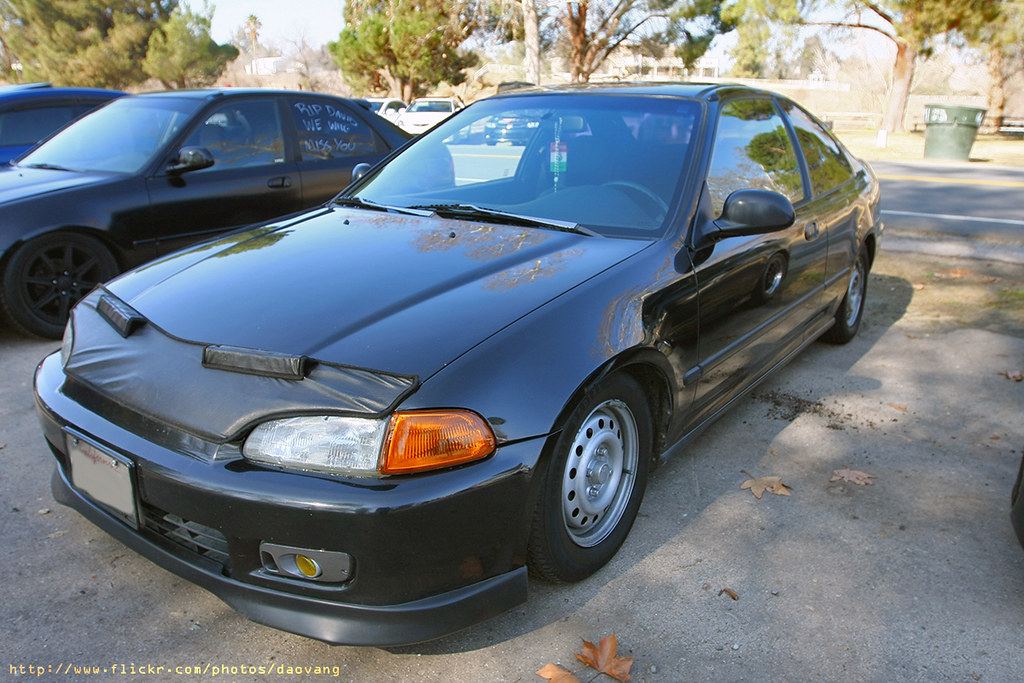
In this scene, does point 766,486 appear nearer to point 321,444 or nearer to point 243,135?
point 321,444

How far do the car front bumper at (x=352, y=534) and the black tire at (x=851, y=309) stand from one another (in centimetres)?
339

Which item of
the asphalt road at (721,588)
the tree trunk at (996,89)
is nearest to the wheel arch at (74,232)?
the asphalt road at (721,588)

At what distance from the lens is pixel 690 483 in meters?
3.24

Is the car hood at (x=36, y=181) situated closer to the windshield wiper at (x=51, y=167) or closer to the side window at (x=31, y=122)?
the windshield wiper at (x=51, y=167)

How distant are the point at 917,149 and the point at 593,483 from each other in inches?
862

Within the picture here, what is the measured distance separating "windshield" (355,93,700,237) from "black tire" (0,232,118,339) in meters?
2.26

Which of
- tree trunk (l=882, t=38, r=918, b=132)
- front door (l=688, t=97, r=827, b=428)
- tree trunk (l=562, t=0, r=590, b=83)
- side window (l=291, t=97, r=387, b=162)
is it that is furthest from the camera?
tree trunk (l=562, t=0, r=590, b=83)

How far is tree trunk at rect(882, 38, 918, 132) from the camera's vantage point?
25.6 meters

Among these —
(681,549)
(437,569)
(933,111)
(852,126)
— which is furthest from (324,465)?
(852,126)

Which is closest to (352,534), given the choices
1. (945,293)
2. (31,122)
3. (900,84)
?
(945,293)

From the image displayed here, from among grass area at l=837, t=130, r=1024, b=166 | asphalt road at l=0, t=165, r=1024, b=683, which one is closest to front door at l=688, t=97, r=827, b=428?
asphalt road at l=0, t=165, r=1024, b=683

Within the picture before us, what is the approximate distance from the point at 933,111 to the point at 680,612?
19.3 metres

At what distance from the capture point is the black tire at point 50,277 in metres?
4.61

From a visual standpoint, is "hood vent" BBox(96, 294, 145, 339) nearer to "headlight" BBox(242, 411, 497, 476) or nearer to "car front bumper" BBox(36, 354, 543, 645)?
"car front bumper" BBox(36, 354, 543, 645)
